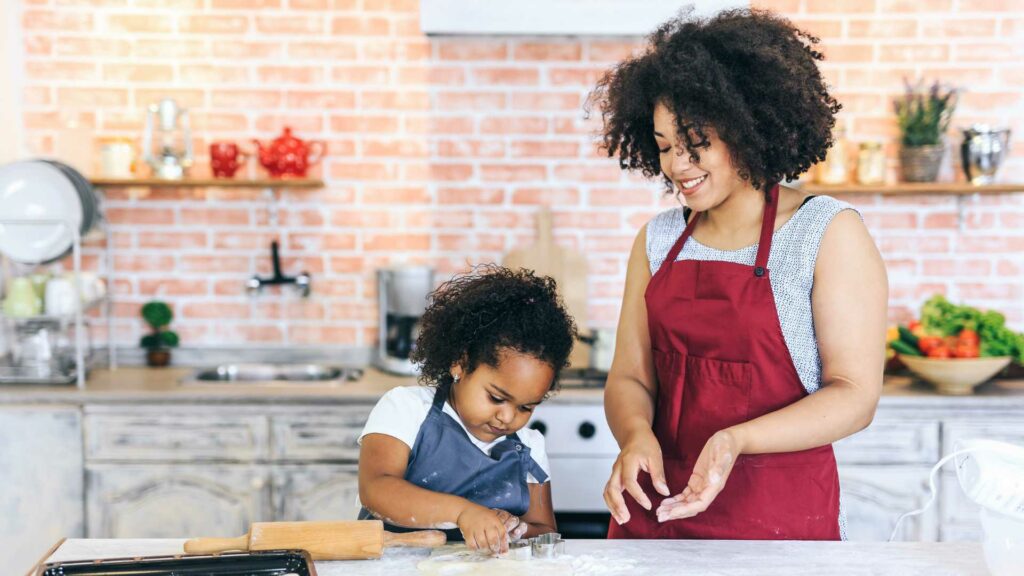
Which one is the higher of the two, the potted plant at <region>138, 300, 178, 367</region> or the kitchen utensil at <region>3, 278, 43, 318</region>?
the kitchen utensil at <region>3, 278, 43, 318</region>

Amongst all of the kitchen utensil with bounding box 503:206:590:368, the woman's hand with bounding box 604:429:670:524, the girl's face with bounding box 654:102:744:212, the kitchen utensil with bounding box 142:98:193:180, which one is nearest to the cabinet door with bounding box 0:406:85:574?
the kitchen utensil with bounding box 142:98:193:180

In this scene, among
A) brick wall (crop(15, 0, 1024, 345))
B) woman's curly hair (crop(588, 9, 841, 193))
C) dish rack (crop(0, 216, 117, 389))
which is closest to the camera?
woman's curly hair (crop(588, 9, 841, 193))

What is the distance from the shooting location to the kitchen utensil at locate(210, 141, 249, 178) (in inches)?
114

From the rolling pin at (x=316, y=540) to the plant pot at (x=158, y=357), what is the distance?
1.88 metres

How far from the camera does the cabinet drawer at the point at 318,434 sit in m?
2.54

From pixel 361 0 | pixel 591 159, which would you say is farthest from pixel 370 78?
pixel 591 159

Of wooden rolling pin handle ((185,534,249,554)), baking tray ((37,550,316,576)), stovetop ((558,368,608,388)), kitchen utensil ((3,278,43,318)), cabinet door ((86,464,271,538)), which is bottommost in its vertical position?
cabinet door ((86,464,271,538))

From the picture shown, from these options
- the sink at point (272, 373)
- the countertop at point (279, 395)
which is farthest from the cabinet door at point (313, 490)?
the sink at point (272, 373)

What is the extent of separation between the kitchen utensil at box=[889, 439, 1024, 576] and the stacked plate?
8.14 feet

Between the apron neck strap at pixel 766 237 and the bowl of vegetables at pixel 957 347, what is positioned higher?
the apron neck strap at pixel 766 237

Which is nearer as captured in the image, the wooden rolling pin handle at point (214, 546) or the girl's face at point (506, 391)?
the wooden rolling pin handle at point (214, 546)

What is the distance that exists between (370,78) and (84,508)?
5.29ft

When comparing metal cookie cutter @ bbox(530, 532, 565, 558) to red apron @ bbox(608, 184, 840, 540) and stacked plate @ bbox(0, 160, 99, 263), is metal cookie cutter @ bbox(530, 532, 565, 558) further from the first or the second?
stacked plate @ bbox(0, 160, 99, 263)

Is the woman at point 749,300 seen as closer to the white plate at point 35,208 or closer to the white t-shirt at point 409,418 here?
the white t-shirt at point 409,418
